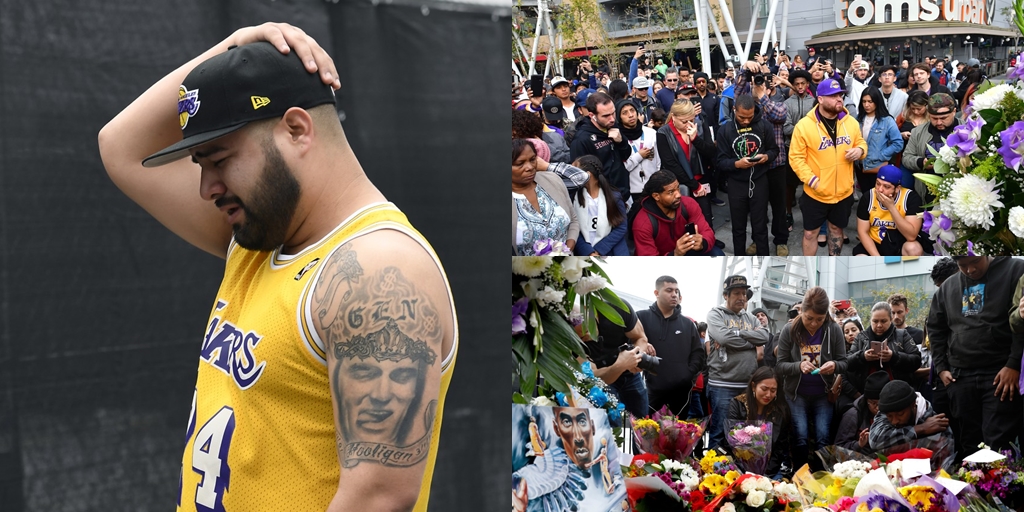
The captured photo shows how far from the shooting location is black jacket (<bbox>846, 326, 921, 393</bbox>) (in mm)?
2891

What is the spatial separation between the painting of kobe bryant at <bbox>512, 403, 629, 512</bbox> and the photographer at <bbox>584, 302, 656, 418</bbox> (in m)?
0.46

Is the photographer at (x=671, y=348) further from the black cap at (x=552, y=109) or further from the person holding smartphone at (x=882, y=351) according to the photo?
the black cap at (x=552, y=109)

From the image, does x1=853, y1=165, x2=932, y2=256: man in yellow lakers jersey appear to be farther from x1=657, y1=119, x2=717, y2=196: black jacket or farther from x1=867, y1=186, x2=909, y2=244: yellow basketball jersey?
x1=657, y1=119, x2=717, y2=196: black jacket

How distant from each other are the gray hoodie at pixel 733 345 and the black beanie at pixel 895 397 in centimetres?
39

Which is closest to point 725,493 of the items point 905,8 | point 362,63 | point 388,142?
point 388,142

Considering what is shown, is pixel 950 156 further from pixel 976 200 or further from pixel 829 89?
pixel 829 89

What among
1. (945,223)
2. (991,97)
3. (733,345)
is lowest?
(733,345)

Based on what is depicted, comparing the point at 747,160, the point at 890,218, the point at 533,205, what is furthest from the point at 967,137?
the point at 747,160

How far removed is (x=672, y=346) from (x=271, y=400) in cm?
174

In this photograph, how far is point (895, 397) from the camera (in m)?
2.92

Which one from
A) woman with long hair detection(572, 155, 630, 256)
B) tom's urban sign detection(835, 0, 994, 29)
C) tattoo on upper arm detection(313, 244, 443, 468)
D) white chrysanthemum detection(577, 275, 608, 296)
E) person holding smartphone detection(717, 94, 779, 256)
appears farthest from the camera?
tom's urban sign detection(835, 0, 994, 29)

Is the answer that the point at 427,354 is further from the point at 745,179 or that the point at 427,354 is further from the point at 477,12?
the point at 745,179

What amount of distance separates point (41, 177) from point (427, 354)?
1.00 m

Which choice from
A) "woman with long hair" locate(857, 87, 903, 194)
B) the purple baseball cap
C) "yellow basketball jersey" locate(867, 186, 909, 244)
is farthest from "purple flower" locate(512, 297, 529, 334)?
"woman with long hair" locate(857, 87, 903, 194)
